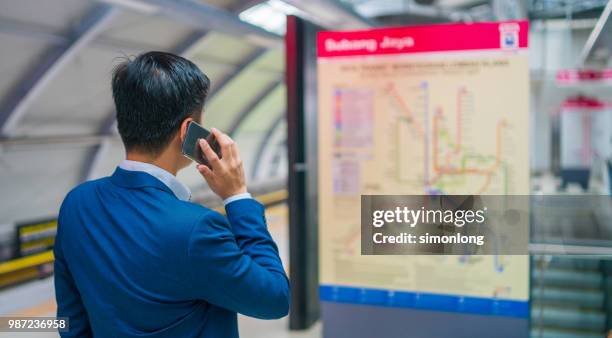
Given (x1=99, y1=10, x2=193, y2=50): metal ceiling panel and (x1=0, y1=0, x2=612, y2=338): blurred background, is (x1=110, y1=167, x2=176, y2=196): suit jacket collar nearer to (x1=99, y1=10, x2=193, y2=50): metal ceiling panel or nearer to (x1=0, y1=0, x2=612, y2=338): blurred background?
(x1=0, y1=0, x2=612, y2=338): blurred background

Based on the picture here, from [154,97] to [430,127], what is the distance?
6.23 feet

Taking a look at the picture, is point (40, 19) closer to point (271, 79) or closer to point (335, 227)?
point (335, 227)

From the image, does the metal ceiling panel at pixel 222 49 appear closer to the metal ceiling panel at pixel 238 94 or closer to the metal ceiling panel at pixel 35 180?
the metal ceiling panel at pixel 238 94

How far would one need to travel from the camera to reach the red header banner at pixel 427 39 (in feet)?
9.55

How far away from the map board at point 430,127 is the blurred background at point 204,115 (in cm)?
55

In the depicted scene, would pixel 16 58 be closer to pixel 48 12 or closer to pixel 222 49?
pixel 48 12

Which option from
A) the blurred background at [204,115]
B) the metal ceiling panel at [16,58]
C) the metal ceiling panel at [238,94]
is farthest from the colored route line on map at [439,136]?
the metal ceiling panel at [238,94]

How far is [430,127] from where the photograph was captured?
3084 mm

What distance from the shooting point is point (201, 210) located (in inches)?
59.0

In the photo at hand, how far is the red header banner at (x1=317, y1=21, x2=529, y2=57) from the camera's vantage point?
9.55 ft

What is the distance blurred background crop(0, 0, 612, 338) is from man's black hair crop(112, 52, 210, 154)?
24 centimetres

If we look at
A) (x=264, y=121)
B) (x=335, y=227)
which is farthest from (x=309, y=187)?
(x=264, y=121)

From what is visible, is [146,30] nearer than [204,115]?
No

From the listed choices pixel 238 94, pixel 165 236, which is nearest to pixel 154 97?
pixel 165 236
